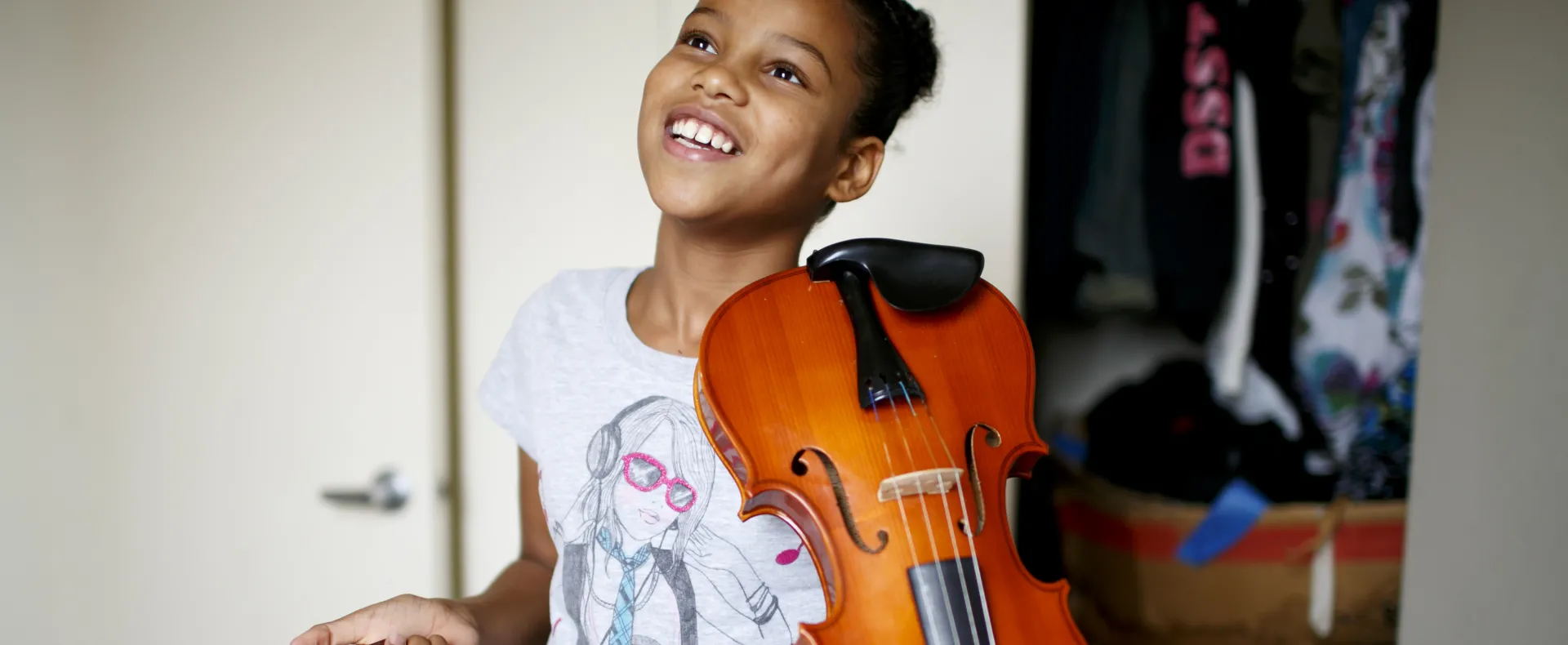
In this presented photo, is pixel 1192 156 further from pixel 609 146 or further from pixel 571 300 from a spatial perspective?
pixel 571 300

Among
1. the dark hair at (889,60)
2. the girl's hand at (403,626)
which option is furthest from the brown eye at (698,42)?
the girl's hand at (403,626)

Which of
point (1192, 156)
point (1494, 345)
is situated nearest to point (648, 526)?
point (1192, 156)

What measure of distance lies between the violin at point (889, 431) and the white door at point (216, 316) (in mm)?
653

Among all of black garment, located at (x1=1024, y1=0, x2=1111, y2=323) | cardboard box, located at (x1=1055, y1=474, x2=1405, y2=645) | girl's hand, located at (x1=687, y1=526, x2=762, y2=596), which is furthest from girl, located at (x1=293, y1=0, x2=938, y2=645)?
cardboard box, located at (x1=1055, y1=474, x2=1405, y2=645)

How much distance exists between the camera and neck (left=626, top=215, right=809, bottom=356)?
78 centimetres

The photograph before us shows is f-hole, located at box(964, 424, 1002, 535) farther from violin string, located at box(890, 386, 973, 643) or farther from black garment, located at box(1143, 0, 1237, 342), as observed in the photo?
black garment, located at box(1143, 0, 1237, 342)

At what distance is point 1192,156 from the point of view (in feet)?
4.43

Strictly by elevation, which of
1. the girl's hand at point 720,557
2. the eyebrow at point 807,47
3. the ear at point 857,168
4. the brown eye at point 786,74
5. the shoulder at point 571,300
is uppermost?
the eyebrow at point 807,47

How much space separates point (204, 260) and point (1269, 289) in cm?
148

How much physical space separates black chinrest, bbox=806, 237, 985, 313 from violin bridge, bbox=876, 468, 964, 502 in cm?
13

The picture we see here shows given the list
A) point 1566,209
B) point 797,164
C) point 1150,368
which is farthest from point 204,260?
point 1566,209

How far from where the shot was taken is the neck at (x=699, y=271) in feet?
2.54

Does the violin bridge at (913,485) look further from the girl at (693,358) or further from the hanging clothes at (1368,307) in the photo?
the hanging clothes at (1368,307)

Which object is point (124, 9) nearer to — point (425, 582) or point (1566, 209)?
point (425, 582)
